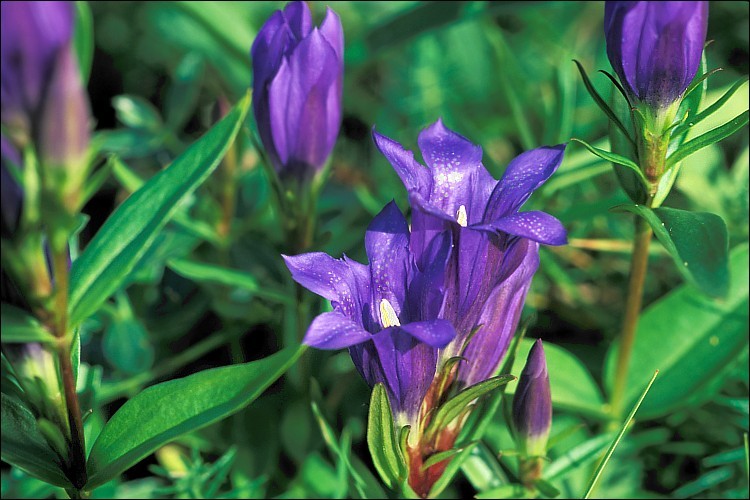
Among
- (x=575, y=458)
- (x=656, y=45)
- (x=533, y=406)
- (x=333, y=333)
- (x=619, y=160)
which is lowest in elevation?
(x=575, y=458)

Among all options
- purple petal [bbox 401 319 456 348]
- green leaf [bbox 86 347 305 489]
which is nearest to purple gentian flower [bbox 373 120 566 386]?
purple petal [bbox 401 319 456 348]

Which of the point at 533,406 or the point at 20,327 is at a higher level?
the point at 20,327

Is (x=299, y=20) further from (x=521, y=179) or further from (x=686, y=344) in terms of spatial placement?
(x=686, y=344)

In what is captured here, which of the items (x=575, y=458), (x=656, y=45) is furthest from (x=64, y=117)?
(x=575, y=458)

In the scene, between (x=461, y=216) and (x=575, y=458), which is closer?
(x=461, y=216)

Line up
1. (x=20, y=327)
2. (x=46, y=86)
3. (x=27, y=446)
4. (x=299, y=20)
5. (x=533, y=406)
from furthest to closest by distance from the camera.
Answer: (x=299, y=20)
(x=533, y=406)
(x=27, y=446)
(x=20, y=327)
(x=46, y=86)

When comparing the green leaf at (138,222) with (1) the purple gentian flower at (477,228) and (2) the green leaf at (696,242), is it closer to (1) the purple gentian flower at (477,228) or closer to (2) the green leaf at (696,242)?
(1) the purple gentian flower at (477,228)

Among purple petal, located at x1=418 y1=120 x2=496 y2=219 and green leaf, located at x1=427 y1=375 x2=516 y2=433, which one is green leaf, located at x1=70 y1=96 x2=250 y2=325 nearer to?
purple petal, located at x1=418 y1=120 x2=496 y2=219

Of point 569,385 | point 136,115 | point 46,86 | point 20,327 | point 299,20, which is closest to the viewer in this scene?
point 46,86
